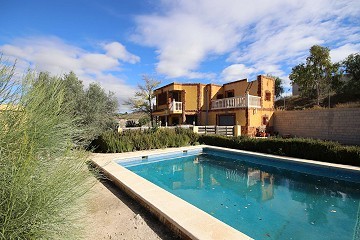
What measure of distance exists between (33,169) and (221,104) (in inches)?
794

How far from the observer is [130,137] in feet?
43.3

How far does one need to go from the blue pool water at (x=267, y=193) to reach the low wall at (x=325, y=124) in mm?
7801

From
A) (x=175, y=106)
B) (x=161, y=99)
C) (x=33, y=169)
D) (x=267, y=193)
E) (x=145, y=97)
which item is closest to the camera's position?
(x=33, y=169)

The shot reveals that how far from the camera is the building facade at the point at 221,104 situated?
18.8 m

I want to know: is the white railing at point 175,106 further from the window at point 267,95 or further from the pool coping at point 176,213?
the pool coping at point 176,213

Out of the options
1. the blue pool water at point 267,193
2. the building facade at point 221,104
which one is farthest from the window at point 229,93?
the blue pool water at point 267,193

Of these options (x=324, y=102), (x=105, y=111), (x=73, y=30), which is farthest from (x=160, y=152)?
(x=324, y=102)

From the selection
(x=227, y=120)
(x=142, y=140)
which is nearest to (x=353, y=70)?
(x=227, y=120)

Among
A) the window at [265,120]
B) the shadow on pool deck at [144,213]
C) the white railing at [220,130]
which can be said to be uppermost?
the window at [265,120]

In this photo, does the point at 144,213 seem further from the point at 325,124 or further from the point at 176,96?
the point at 176,96

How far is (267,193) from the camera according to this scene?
6.99 m

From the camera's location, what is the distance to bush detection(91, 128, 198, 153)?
40.1 feet

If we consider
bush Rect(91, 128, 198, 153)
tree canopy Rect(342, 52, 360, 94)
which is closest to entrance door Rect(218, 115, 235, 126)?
bush Rect(91, 128, 198, 153)

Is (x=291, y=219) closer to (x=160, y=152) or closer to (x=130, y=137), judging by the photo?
(x=160, y=152)
